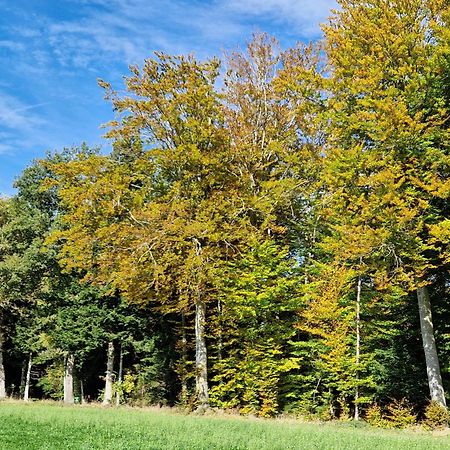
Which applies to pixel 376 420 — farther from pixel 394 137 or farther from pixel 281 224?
pixel 281 224

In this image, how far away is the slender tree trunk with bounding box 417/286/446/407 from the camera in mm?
16328

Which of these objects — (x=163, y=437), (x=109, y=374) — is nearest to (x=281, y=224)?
(x=109, y=374)

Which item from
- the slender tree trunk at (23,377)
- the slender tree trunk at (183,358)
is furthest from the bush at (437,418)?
the slender tree trunk at (23,377)

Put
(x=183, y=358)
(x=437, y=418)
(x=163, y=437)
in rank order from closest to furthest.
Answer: (x=163, y=437) → (x=437, y=418) → (x=183, y=358)

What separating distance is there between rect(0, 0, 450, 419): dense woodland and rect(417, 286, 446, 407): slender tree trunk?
44mm

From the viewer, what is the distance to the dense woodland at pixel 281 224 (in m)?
16.0

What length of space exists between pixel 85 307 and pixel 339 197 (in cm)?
1587

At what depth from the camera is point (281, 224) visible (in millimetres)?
25938

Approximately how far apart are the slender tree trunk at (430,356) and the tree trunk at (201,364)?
866cm

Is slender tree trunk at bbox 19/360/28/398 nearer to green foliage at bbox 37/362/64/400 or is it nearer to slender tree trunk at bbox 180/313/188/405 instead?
green foliage at bbox 37/362/64/400

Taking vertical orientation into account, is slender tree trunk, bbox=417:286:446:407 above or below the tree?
below

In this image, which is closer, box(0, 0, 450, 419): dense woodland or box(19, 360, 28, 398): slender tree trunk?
box(0, 0, 450, 419): dense woodland

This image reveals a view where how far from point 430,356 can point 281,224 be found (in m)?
10.9

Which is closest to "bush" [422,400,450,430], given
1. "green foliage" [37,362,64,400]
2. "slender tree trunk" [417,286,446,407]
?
"slender tree trunk" [417,286,446,407]
